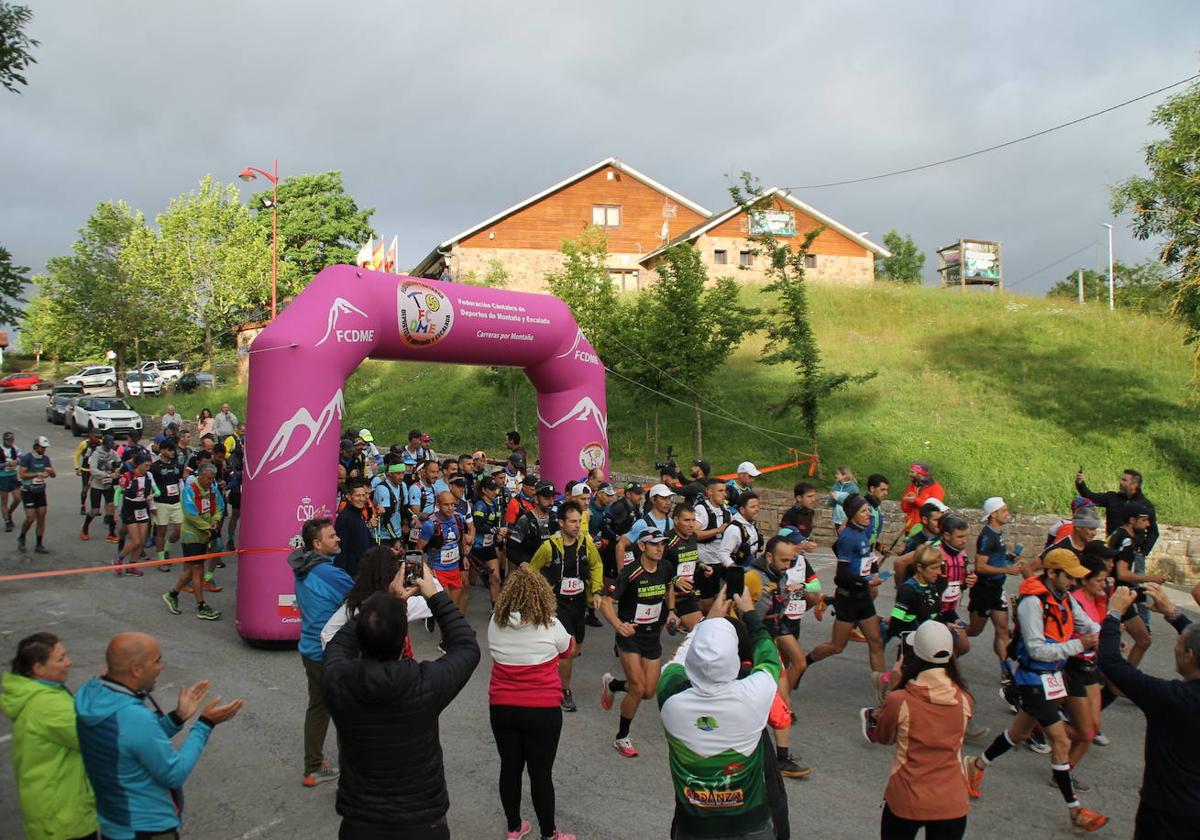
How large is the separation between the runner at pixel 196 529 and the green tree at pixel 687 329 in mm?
10084

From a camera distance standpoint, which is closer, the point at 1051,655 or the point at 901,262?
the point at 1051,655

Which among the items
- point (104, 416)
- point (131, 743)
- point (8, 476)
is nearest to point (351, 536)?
point (131, 743)

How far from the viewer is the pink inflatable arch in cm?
873

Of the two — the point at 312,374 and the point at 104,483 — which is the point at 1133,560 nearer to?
the point at 312,374

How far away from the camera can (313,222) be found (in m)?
46.4

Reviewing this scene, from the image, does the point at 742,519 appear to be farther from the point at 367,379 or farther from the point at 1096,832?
the point at 367,379

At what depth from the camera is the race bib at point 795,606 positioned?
6652 mm

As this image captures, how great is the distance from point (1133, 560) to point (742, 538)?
4.05 metres

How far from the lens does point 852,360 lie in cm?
2481

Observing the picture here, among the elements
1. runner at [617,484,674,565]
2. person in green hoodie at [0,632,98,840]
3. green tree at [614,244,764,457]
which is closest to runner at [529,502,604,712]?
runner at [617,484,674,565]

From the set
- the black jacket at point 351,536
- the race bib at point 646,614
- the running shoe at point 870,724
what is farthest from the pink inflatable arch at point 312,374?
the running shoe at point 870,724

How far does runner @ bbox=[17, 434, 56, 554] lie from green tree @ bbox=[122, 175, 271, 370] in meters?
23.9

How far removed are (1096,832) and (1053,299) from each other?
97.2 ft

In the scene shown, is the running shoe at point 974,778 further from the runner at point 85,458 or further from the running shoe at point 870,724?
the runner at point 85,458
